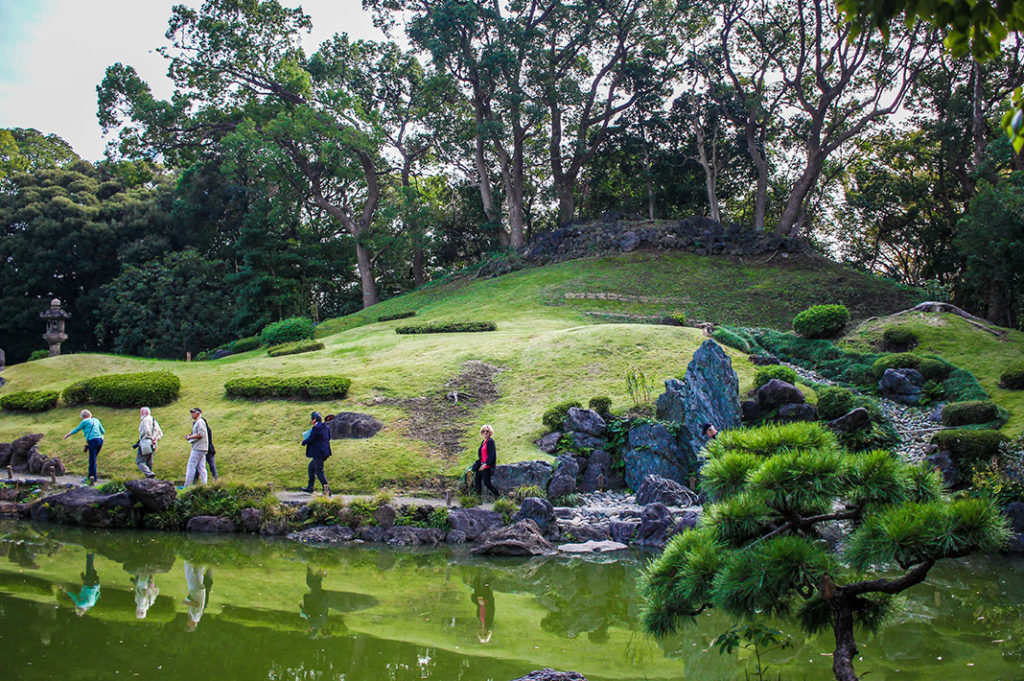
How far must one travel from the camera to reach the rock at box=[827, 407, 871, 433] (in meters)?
14.9

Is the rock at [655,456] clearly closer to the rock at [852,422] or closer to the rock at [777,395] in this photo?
the rock at [777,395]

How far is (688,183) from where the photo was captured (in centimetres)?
4144

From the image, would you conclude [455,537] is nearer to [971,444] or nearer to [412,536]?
[412,536]

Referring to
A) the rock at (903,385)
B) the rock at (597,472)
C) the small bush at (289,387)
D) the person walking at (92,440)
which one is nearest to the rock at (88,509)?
the person walking at (92,440)

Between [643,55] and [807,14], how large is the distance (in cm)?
811

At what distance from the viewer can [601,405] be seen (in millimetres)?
15938

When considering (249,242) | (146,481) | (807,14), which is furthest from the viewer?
(249,242)

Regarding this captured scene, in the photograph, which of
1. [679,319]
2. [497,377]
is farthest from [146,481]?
[679,319]

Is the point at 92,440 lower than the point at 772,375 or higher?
lower

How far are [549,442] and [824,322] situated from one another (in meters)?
11.6

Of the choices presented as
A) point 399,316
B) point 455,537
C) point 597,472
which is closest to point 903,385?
point 597,472

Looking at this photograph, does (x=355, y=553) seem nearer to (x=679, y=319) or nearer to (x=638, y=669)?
(x=638, y=669)

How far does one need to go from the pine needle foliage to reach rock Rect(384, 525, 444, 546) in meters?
7.30

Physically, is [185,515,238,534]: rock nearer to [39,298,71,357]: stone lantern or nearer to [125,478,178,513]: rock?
[125,478,178,513]: rock
